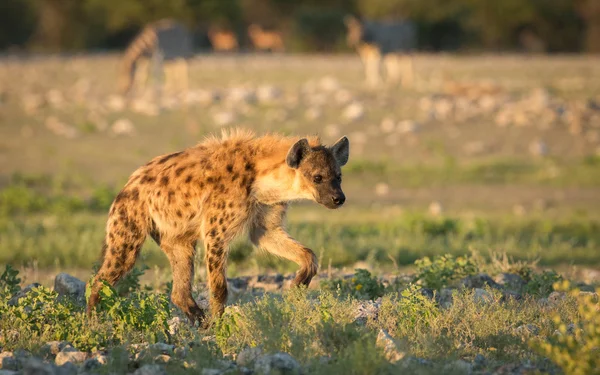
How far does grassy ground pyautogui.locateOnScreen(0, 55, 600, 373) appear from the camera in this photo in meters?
5.75

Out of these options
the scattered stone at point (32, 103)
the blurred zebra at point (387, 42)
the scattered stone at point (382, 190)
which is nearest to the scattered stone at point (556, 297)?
the scattered stone at point (382, 190)

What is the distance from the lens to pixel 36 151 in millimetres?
17281

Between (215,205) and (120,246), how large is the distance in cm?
68

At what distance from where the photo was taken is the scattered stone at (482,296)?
6.47 meters

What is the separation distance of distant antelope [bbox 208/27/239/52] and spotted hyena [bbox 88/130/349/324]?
1361 inches

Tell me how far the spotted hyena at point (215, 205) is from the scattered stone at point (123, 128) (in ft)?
39.1

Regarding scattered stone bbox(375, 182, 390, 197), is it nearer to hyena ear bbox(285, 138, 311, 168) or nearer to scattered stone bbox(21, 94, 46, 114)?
scattered stone bbox(21, 94, 46, 114)

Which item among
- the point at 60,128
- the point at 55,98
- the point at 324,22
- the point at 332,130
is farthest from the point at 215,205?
the point at 324,22

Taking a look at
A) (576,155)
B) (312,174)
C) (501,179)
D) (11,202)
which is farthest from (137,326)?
(576,155)

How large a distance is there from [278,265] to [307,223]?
2.50 meters

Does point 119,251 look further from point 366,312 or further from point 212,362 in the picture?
point 366,312

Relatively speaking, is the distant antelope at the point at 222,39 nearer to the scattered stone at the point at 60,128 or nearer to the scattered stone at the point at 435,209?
the scattered stone at the point at 60,128

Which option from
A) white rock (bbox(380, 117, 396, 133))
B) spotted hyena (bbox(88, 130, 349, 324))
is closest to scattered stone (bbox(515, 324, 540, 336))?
spotted hyena (bbox(88, 130, 349, 324))

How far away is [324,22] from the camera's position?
136ft
